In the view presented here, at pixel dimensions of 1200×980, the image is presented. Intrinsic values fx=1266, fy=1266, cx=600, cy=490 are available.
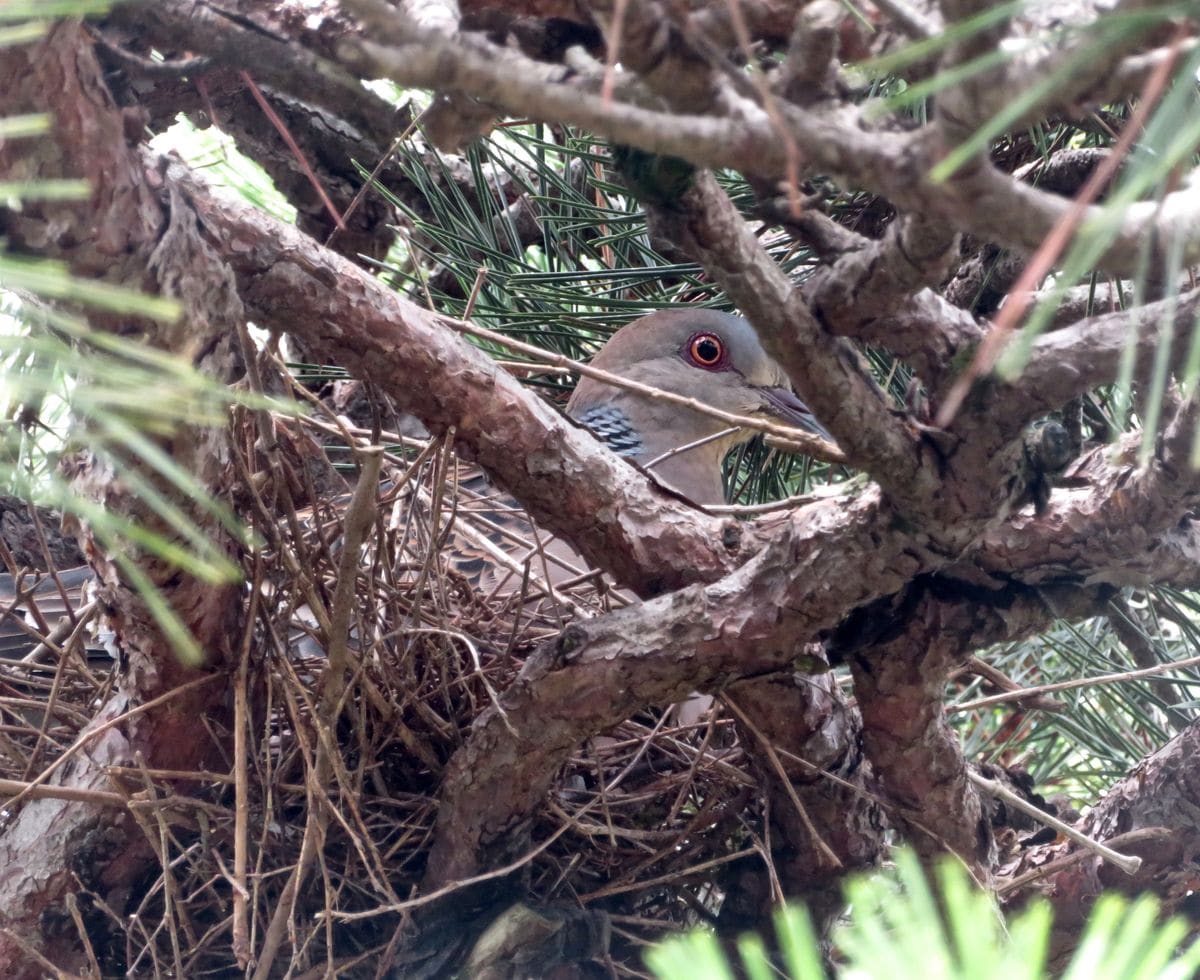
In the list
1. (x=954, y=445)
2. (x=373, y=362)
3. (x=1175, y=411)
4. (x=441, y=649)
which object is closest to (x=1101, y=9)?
(x=954, y=445)

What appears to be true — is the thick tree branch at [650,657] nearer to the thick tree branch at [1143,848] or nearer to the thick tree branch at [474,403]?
the thick tree branch at [474,403]

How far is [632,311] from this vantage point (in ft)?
7.50

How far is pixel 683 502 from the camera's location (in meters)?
1.68

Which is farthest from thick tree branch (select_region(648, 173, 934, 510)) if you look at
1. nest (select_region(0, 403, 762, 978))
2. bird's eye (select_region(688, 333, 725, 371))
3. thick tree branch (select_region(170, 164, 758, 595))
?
bird's eye (select_region(688, 333, 725, 371))

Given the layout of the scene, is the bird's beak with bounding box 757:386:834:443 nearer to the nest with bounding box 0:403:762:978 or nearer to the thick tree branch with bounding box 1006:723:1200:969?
the nest with bounding box 0:403:762:978

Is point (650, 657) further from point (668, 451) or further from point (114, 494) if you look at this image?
point (668, 451)

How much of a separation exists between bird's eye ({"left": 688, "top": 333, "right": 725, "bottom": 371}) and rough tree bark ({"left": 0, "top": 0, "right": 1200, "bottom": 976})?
29.7 inches

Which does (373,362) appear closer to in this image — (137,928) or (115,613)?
(115,613)

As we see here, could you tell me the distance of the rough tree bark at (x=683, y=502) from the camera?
74 cm

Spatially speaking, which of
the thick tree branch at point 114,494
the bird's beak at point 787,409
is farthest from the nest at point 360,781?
the bird's beak at point 787,409

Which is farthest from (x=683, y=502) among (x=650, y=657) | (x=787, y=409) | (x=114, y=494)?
(x=787, y=409)

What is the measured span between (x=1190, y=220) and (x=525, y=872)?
1.32 metres

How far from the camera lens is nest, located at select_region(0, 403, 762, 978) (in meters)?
1.58

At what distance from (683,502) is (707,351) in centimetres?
98
